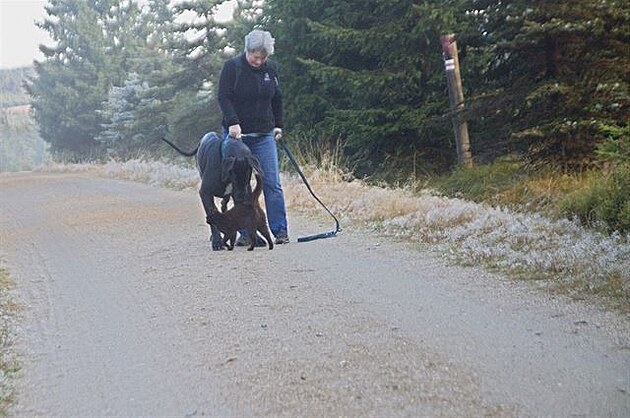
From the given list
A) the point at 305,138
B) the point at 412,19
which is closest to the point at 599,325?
the point at 412,19

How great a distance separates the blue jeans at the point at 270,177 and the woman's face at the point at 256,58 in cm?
72

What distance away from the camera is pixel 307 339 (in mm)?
5016

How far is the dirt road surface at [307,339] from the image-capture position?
3988 mm

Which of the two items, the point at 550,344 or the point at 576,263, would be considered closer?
the point at 550,344

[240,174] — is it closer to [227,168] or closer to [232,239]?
[227,168]

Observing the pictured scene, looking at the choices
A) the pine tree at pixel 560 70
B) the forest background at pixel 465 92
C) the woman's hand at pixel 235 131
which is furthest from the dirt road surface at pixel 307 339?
the pine tree at pixel 560 70

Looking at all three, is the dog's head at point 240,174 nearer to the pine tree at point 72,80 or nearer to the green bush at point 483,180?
the green bush at point 483,180

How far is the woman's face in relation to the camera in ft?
26.8

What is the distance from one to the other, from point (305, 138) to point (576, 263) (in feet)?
40.6

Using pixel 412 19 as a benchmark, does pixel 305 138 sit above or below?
below

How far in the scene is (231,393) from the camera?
419cm

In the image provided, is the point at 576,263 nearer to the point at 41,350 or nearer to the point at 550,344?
the point at 550,344

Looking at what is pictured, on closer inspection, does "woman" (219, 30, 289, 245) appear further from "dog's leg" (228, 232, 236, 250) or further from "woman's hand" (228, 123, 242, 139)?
"dog's leg" (228, 232, 236, 250)

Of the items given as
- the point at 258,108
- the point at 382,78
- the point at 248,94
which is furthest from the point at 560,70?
the point at 248,94
